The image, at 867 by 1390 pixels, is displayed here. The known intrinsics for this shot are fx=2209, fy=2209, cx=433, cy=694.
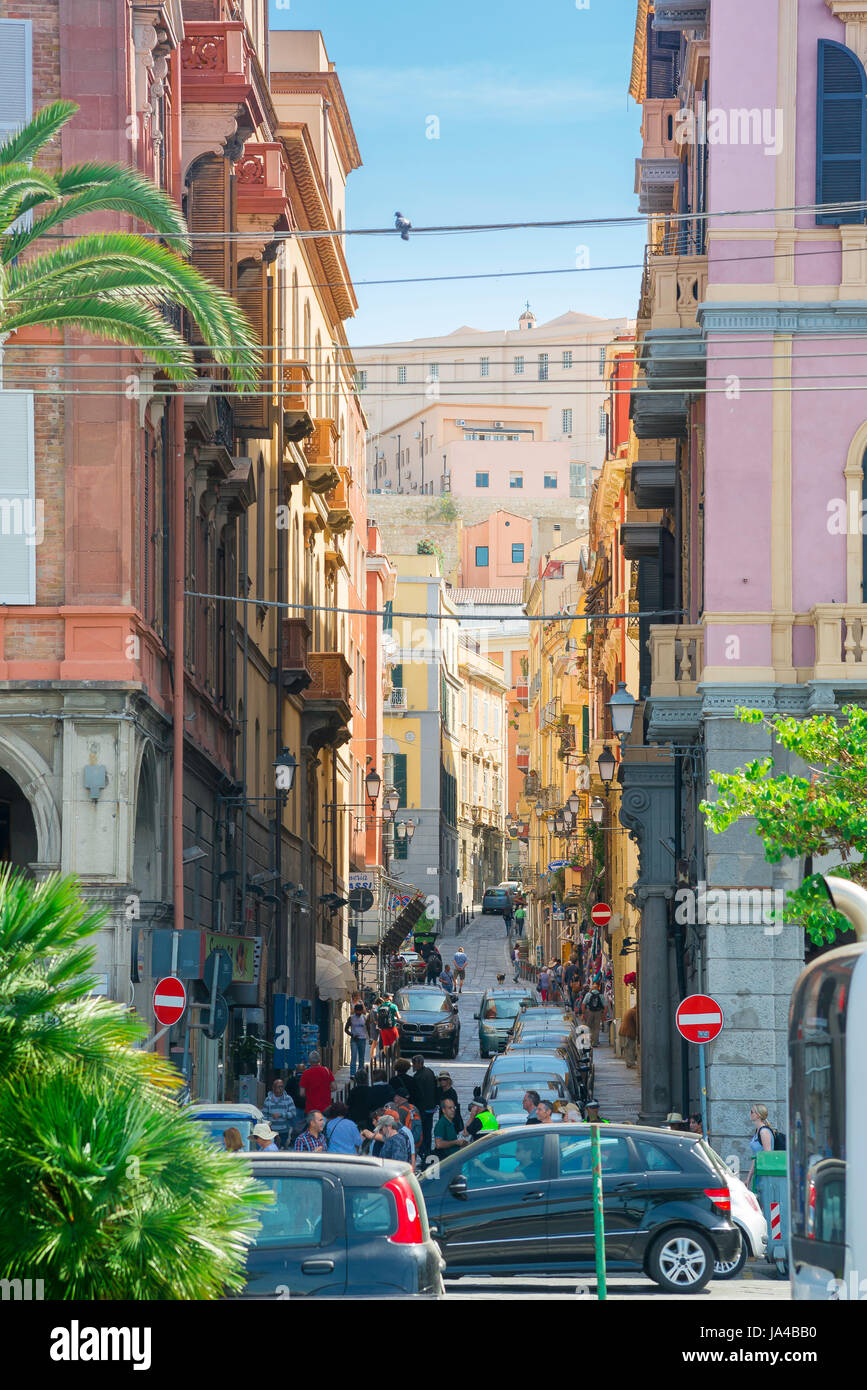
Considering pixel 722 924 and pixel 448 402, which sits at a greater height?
pixel 448 402

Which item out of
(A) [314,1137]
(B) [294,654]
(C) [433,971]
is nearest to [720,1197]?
(A) [314,1137]

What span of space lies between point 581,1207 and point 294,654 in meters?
26.1

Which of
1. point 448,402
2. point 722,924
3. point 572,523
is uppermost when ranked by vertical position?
point 448,402

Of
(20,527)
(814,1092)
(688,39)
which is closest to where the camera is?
(814,1092)

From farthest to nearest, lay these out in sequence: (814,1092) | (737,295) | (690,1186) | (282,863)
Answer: (282,863) → (737,295) → (690,1186) → (814,1092)

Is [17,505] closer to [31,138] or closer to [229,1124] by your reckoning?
[31,138]

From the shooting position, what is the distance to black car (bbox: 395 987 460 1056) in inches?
1946

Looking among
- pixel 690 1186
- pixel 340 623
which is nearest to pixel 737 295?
pixel 690 1186

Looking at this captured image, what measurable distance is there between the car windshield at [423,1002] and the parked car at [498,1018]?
1039 mm

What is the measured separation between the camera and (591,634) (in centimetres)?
7144

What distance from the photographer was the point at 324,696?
47875 mm

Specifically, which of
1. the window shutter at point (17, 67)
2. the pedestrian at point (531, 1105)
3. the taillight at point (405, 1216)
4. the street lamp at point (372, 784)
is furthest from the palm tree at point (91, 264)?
the street lamp at point (372, 784)
